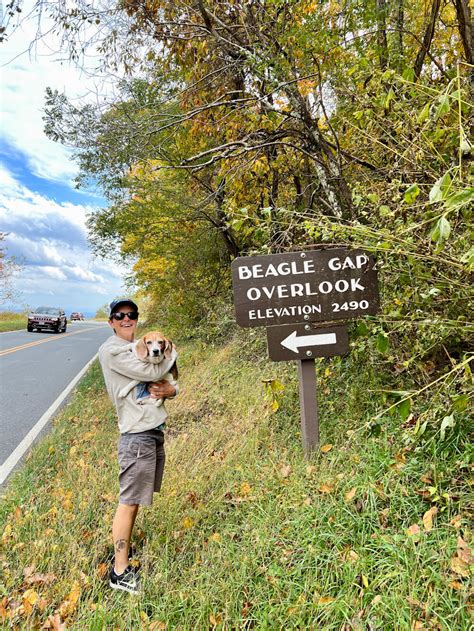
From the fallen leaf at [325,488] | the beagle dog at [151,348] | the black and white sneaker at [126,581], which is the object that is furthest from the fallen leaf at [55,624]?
the fallen leaf at [325,488]

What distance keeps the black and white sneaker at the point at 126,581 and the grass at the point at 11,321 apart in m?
26.6

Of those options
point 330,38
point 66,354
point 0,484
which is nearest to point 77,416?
point 0,484

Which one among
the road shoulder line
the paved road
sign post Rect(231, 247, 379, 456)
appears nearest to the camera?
sign post Rect(231, 247, 379, 456)

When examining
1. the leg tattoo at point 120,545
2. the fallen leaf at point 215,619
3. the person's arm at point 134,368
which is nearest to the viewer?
the fallen leaf at point 215,619

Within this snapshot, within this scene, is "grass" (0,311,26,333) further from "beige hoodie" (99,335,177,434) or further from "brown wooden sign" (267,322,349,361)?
"brown wooden sign" (267,322,349,361)

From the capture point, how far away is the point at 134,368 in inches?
111

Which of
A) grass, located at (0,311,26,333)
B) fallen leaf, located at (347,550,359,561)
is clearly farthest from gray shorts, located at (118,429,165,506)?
grass, located at (0,311,26,333)

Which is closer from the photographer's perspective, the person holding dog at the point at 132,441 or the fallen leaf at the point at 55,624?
the fallen leaf at the point at 55,624

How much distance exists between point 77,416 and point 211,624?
4.90 metres

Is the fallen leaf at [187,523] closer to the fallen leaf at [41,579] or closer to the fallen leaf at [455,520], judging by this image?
the fallen leaf at [41,579]

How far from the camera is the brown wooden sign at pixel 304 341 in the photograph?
3.39 m

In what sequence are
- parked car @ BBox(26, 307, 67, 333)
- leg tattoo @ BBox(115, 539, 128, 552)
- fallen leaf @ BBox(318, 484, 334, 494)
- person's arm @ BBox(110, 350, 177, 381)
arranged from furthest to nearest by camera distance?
parked car @ BBox(26, 307, 67, 333) < fallen leaf @ BBox(318, 484, 334, 494) < person's arm @ BBox(110, 350, 177, 381) < leg tattoo @ BBox(115, 539, 128, 552)

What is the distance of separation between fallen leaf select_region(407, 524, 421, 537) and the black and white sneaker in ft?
5.23

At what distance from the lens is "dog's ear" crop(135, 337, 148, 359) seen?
2.85m
